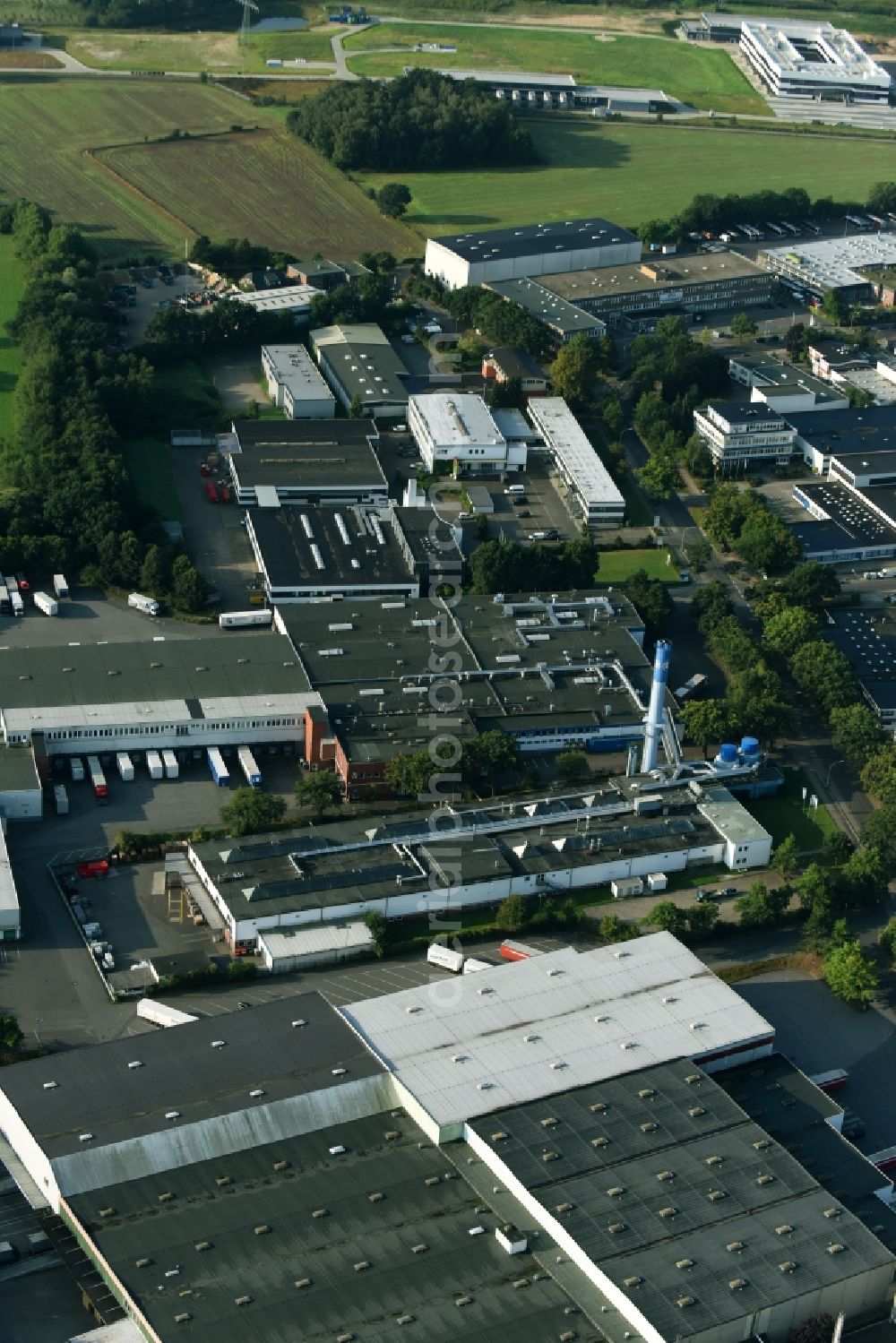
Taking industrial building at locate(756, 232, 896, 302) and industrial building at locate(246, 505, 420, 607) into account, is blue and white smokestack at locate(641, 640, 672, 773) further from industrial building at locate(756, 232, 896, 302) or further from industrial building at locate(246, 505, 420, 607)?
industrial building at locate(756, 232, 896, 302)

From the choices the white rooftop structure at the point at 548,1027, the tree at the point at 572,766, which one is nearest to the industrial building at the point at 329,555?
the tree at the point at 572,766

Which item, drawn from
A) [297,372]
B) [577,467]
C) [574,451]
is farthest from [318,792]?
[297,372]

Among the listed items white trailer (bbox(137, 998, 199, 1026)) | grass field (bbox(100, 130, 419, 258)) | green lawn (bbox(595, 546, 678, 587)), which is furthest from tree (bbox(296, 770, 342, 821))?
grass field (bbox(100, 130, 419, 258))

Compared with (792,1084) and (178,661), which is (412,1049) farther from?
(178,661)

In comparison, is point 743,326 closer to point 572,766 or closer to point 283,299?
point 283,299

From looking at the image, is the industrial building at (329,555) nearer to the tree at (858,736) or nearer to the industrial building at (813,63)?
the tree at (858,736)

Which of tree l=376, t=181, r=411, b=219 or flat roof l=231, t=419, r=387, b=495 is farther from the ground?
tree l=376, t=181, r=411, b=219

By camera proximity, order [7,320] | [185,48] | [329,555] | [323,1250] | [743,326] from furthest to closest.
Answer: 1. [185,48]
2. [743,326]
3. [7,320]
4. [329,555]
5. [323,1250]
